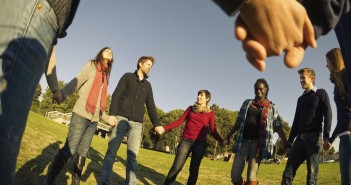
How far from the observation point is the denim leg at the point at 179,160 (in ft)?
23.4

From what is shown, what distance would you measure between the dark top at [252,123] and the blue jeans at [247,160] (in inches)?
5.2

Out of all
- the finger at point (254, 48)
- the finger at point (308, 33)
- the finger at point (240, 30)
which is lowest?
the finger at point (254, 48)

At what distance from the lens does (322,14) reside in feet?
3.87

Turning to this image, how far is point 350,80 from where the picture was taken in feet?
7.05

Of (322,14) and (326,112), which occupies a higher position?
(326,112)

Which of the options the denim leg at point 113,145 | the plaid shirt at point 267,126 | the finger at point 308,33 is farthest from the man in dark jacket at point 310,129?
the finger at point 308,33

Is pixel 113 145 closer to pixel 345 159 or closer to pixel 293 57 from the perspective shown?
pixel 345 159

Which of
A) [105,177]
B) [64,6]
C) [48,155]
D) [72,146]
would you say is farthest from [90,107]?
[64,6]

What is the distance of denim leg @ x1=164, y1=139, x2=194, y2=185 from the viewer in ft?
23.4

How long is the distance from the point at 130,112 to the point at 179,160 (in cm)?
178

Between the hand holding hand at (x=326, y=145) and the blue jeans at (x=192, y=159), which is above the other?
the hand holding hand at (x=326, y=145)

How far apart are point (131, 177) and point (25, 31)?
16.4 feet

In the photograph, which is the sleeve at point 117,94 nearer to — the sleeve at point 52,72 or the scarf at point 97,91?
the scarf at point 97,91

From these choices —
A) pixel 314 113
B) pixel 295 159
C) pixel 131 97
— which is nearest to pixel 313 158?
pixel 295 159
